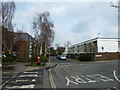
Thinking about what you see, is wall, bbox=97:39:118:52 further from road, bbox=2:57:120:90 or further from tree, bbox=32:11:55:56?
road, bbox=2:57:120:90

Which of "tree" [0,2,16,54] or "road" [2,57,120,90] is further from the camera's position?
"tree" [0,2,16,54]

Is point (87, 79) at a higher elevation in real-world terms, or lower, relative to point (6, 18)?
lower

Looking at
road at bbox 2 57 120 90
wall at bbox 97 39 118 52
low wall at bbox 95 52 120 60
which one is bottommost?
road at bbox 2 57 120 90

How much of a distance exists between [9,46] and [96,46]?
26.5 metres

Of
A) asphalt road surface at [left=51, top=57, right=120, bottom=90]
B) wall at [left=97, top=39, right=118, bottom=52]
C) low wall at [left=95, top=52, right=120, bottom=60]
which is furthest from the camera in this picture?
wall at [left=97, top=39, right=118, bottom=52]

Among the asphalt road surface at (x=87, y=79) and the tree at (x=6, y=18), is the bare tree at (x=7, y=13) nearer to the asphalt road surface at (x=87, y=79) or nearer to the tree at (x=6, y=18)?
the tree at (x=6, y=18)

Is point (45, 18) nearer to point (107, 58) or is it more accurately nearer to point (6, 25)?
point (6, 25)

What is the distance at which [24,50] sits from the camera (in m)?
43.7

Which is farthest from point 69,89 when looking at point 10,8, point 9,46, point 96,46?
point 96,46

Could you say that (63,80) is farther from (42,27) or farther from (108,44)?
(108,44)

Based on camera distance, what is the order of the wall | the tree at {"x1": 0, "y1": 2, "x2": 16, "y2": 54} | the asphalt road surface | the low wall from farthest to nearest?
the wall → the low wall → the tree at {"x1": 0, "y1": 2, "x2": 16, "y2": 54} → the asphalt road surface

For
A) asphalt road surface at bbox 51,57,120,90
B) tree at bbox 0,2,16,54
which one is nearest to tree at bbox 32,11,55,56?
tree at bbox 0,2,16,54

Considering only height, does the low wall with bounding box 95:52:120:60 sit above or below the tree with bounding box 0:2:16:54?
below

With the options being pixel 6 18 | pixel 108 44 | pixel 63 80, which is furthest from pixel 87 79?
pixel 108 44
